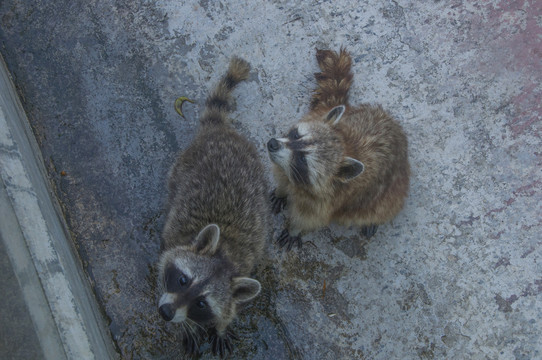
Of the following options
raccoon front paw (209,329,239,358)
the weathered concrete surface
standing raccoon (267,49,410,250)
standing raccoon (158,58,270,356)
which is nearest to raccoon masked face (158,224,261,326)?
standing raccoon (158,58,270,356)

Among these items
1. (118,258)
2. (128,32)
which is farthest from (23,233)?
(128,32)

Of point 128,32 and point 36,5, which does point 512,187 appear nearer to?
point 128,32

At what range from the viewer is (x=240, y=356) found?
3.19m

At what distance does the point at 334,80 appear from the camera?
3469 mm

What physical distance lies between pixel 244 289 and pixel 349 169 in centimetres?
103

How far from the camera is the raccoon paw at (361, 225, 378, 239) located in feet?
11.1

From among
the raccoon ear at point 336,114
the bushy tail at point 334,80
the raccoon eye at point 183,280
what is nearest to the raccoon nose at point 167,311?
the raccoon eye at point 183,280

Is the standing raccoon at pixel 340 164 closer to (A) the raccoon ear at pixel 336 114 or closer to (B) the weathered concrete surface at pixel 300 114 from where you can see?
(A) the raccoon ear at pixel 336 114

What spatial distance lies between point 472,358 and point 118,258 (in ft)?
8.87

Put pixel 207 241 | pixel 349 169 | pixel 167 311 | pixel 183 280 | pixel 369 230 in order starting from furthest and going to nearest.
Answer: pixel 369 230 < pixel 349 169 < pixel 207 241 < pixel 183 280 < pixel 167 311

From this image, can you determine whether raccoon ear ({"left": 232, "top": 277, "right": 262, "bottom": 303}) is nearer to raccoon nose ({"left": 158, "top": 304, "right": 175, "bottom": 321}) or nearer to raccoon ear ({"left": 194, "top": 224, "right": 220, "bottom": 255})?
raccoon ear ({"left": 194, "top": 224, "right": 220, "bottom": 255})

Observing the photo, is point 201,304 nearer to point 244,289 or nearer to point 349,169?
point 244,289

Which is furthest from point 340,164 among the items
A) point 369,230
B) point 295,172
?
point 369,230

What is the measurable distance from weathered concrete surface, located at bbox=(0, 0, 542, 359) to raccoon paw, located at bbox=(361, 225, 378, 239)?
4 centimetres
